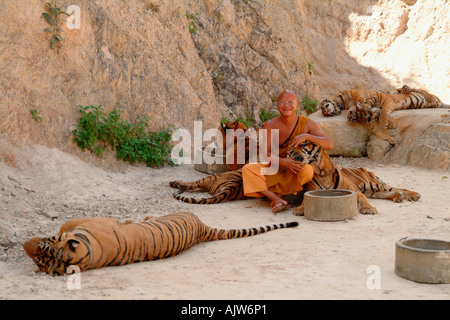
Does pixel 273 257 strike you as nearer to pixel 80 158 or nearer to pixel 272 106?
pixel 80 158

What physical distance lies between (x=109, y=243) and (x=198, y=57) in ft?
25.7

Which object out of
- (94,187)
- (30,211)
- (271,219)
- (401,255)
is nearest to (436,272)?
(401,255)

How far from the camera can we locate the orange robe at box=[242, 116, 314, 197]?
558 centimetres

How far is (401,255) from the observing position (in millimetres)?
3068

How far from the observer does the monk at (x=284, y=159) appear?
5508mm

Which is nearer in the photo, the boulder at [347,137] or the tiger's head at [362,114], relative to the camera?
the tiger's head at [362,114]

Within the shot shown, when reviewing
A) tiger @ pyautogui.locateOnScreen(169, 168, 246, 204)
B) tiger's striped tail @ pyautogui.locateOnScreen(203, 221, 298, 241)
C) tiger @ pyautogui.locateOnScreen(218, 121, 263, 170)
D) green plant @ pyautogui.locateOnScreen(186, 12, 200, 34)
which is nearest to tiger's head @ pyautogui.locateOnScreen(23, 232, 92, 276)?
tiger's striped tail @ pyautogui.locateOnScreen(203, 221, 298, 241)

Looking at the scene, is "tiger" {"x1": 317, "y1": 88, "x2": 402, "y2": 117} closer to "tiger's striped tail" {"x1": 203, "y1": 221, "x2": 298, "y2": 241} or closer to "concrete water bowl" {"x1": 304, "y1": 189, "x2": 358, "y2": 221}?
"concrete water bowl" {"x1": 304, "y1": 189, "x2": 358, "y2": 221}

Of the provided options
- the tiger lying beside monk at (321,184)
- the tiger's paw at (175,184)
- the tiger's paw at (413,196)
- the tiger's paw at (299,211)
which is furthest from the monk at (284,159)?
the tiger's paw at (175,184)

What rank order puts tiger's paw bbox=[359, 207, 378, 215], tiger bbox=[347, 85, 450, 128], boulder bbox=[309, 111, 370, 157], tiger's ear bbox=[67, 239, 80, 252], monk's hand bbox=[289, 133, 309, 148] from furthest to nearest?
boulder bbox=[309, 111, 370, 157] < tiger bbox=[347, 85, 450, 128] < monk's hand bbox=[289, 133, 309, 148] < tiger's paw bbox=[359, 207, 378, 215] < tiger's ear bbox=[67, 239, 80, 252]

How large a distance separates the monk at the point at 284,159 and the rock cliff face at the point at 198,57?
2749mm

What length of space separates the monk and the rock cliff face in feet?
9.02

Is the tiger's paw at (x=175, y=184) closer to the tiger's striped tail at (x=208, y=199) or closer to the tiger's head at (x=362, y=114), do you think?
the tiger's striped tail at (x=208, y=199)

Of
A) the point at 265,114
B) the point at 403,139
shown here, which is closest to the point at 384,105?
the point at 403,139
